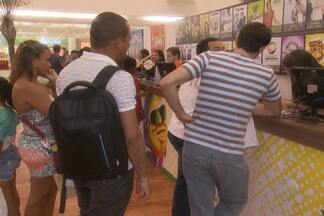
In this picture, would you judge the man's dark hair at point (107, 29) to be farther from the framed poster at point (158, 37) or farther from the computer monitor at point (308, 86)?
the framed poster at point (158, 37)

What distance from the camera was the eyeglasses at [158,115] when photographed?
383 cm

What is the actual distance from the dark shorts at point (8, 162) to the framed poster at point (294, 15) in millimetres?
2896

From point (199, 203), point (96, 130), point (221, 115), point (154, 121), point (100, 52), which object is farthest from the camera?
point (154, 121)

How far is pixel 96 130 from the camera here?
4.44ft

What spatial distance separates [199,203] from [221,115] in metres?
0.53

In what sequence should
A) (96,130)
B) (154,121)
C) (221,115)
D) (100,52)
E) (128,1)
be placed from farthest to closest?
(128,1) → (154,121) → (221,115) → (100,52) → (96,130)

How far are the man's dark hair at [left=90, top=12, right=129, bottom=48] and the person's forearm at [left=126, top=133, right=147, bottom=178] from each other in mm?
427

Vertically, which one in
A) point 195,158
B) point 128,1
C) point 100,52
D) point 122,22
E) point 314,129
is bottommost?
point 195,158

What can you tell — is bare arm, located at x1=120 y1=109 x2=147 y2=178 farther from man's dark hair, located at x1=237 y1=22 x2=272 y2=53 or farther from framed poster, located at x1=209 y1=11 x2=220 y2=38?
framed poster, located at x1=209 y1=11 x2=220 y2=38

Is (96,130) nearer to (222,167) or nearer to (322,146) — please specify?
(222,167)

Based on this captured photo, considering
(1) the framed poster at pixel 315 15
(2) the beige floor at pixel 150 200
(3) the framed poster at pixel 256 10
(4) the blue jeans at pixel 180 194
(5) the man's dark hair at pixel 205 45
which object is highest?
(3) the framed poster at pixel 256 10

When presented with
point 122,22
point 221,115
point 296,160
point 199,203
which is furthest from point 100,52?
point 296,160

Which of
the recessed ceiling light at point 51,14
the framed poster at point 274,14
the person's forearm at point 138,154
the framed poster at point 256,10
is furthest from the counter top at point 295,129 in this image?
the recessed ceiling light at point 51,14

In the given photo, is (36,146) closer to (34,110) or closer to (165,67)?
(34,110)
